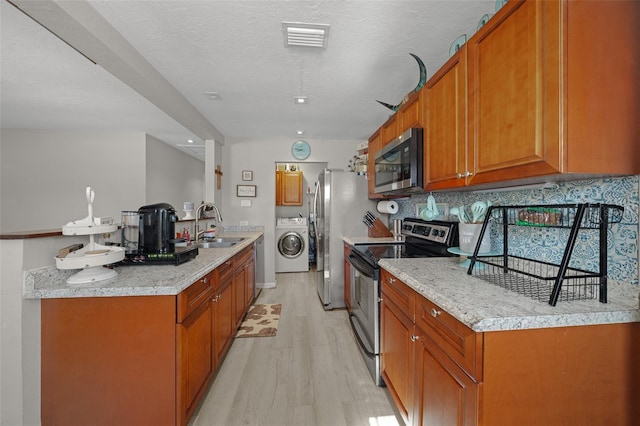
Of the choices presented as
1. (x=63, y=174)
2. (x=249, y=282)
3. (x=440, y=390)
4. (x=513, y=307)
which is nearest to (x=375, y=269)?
(x=440, y=390)

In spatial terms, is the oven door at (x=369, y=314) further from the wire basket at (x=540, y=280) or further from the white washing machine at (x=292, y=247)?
the white washing machine at (x=292, y=247)

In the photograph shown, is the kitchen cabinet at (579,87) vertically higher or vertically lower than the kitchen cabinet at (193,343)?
higher

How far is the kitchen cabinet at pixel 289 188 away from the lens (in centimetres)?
555

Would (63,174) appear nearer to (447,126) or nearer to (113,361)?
(113,361)

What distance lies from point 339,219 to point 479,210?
189cm

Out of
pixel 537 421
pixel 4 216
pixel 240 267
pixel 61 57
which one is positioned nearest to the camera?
pixel 537 421

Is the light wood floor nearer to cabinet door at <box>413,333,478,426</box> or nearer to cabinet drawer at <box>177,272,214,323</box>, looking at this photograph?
→ cabinet door at <box>413,333,478,426</box>

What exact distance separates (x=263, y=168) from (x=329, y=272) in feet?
6.72

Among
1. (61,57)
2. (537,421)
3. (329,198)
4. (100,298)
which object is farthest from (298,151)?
(537,421)

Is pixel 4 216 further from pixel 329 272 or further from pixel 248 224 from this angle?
pixel 329 272

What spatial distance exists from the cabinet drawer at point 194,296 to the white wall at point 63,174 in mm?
3150

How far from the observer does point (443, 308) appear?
982 mm

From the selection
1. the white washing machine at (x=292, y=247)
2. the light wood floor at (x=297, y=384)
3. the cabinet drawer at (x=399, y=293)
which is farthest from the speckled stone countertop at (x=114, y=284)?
the white washing machine at (x=292, y=247)

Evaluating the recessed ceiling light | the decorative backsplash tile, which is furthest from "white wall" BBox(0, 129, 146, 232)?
the decorative backsplash tile
